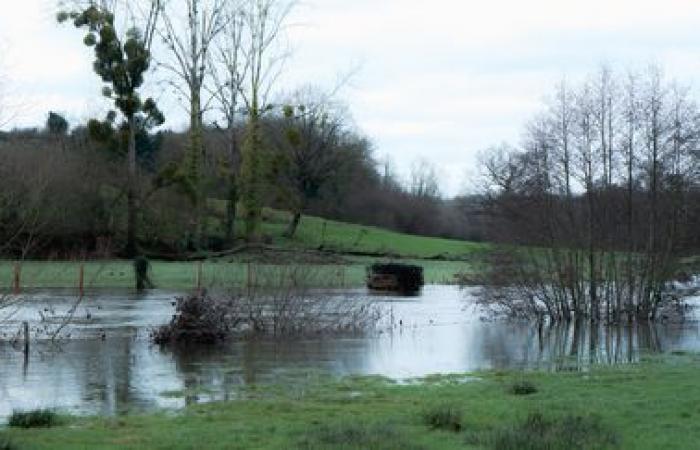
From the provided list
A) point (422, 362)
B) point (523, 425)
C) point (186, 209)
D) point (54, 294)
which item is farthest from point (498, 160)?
point (523, 425)

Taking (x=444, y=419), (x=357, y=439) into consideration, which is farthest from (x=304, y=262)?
(x=357, y=439)

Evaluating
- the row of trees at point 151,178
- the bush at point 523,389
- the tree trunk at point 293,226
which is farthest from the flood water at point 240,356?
the tree trunk at point 293,226

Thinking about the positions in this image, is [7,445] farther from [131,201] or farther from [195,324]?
[131,201]

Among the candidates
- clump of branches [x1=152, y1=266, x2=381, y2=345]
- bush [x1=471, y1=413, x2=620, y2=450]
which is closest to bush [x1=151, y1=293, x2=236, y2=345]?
clump of branches [x1=152, y1=266, x2=381, y2=345]

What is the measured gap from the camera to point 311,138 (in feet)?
319

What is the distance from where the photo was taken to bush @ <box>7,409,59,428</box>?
480 inches

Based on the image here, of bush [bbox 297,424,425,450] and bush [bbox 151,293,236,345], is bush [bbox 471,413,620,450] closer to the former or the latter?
bush [bbox 297,424,425,450]

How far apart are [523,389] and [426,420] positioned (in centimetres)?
388

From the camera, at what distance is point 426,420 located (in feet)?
39.3

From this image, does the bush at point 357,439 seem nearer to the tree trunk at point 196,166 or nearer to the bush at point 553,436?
the bush at point 553,436

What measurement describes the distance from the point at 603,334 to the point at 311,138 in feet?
229

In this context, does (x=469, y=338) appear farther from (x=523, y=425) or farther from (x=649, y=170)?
(x=523, y=425)

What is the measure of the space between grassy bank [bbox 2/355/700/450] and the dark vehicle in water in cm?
3390

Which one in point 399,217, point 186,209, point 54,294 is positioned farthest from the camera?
point 399,217
